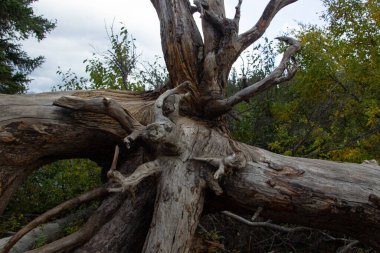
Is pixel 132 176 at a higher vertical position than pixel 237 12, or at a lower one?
lower

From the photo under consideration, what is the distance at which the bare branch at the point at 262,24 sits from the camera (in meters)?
6.07

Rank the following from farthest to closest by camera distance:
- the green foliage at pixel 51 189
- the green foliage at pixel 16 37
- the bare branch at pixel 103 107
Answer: the green foliage at pixel 16 37
the green foliage at pixel 51 189
the bare branch at pixel 103 107

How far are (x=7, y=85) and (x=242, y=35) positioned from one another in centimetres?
813

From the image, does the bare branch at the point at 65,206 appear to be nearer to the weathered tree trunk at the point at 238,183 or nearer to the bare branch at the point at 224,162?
the weathered tree trunk at the point at 238,183

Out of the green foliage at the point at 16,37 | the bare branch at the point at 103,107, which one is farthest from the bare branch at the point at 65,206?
the green foliage at the point at 16,37

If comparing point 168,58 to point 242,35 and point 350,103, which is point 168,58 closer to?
point 242,35

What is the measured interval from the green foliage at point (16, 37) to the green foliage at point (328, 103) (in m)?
6.14

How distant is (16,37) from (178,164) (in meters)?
10.7

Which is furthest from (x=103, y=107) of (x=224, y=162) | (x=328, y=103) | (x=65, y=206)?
(x=328, y=103)

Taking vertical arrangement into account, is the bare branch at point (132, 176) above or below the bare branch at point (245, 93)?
below

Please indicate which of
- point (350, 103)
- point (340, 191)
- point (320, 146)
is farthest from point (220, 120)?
point (350, 103)

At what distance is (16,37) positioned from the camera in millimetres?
13867

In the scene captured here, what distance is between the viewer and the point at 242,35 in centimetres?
604

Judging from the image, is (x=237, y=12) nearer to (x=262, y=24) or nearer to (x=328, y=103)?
(x=262, y=24)
